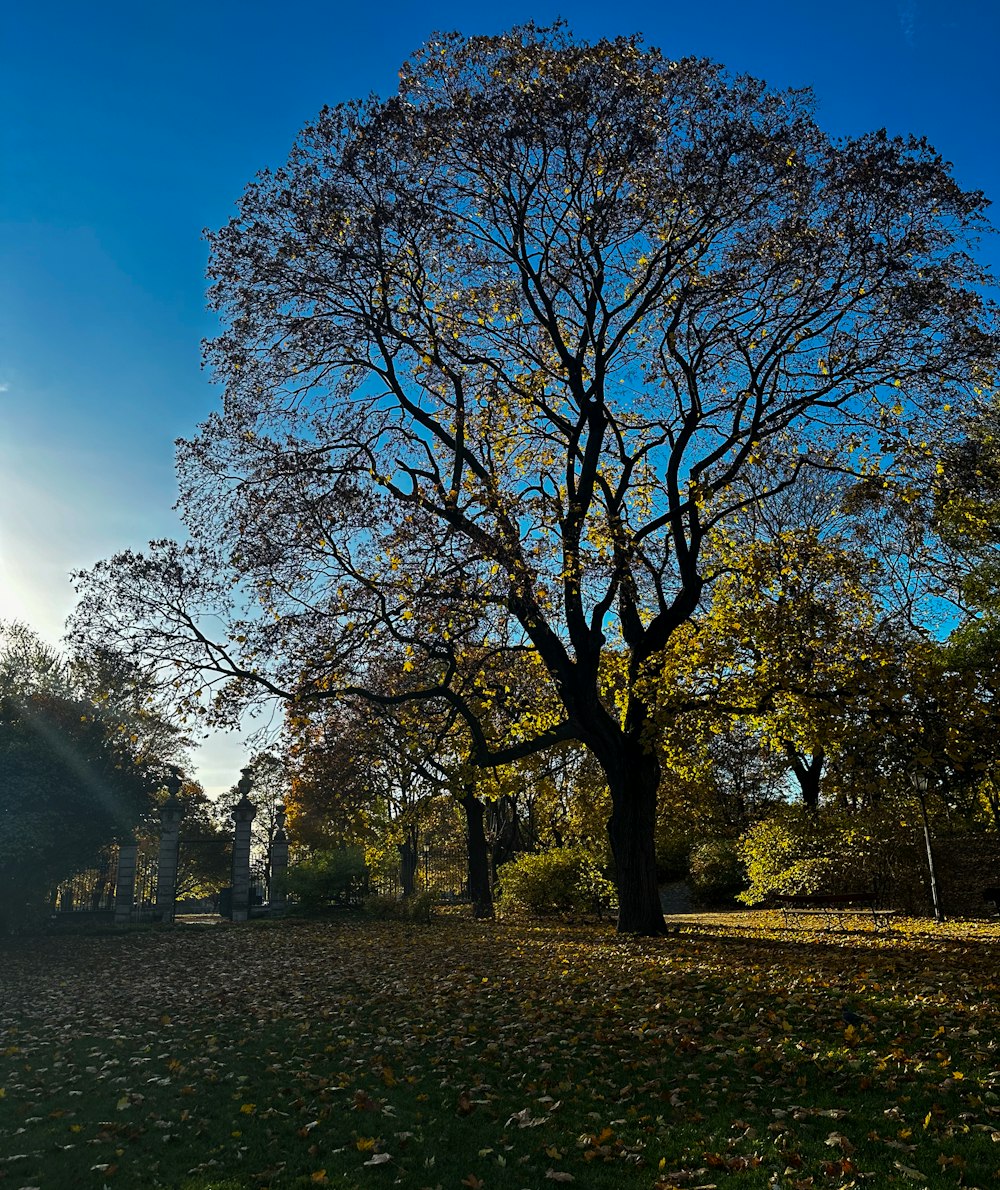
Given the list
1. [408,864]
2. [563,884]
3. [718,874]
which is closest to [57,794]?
[563,884]

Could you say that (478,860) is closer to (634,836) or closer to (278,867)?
(278,867)

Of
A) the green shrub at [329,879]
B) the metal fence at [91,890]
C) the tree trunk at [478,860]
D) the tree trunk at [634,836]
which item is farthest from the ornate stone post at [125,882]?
the tree trunk at [634,836]

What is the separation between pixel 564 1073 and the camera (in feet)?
20.9

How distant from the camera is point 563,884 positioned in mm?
22469

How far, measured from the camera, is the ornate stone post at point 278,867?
24469 millimetres

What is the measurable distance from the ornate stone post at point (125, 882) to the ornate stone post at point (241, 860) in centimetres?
259

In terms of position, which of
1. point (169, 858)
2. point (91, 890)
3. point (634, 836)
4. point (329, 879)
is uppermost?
point (634, 836)

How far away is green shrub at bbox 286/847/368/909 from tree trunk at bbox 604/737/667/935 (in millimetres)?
11834

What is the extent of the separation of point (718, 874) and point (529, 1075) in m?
24.7

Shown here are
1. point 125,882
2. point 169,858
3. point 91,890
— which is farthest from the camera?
point 91,890

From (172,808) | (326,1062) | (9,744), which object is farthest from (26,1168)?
(172,808)

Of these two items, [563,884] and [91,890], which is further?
[91,890]

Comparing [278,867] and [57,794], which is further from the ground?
[57,794]

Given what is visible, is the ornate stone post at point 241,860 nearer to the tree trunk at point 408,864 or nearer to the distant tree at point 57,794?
the distant tree at point 57,794
